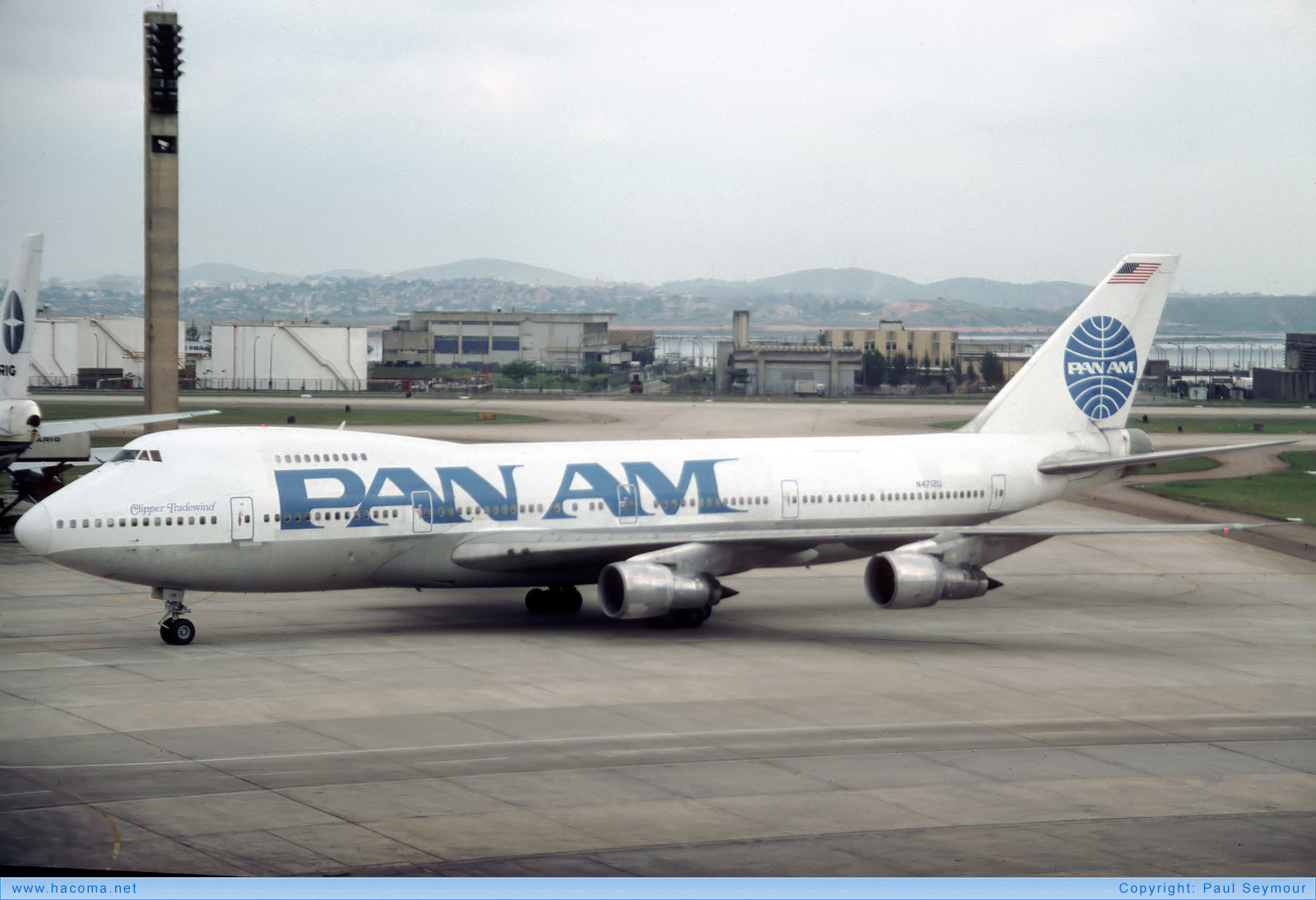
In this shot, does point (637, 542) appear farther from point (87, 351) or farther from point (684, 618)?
point (87, 351)

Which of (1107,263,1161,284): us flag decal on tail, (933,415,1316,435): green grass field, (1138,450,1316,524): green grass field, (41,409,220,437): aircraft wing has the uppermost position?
(1107,263,1161,284): us flag decal on tail

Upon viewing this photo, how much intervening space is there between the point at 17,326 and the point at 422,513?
61.6 feet

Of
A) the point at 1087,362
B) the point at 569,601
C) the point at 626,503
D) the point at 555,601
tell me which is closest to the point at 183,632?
the point at 555,601

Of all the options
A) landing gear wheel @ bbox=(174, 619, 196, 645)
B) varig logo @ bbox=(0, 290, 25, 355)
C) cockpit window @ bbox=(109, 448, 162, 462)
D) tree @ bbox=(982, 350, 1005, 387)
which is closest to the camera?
cockpit window @ bbox=(109, 448, 162, 462)

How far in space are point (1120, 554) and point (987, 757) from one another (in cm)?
2783

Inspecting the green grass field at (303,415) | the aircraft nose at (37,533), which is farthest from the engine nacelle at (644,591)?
the green grass field at (303,415)

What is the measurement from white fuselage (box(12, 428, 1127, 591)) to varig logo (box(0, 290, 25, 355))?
14.7 m

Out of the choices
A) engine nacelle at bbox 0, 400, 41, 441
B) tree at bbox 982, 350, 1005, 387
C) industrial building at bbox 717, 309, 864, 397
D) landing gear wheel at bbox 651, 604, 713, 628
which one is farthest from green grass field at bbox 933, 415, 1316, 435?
engine nacelle at bbox 0, 400, 41, 441

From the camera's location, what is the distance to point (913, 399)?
138 metres

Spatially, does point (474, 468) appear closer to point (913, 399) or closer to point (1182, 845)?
point (1182, 845)

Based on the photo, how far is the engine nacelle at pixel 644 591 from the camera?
103 ft

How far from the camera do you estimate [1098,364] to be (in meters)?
40.9

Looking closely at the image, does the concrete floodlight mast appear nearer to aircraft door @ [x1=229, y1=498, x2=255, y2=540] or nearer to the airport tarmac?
the airport tarmac

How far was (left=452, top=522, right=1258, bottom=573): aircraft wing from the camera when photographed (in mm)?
32594
